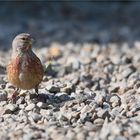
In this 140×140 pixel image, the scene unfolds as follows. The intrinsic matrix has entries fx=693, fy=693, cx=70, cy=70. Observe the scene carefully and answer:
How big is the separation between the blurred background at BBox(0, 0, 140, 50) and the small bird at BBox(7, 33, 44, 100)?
5.14 meters

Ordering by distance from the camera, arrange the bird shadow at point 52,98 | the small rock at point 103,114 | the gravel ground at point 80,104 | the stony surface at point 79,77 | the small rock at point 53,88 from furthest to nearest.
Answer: the small rock at point 53,88
the bird shadow at point 52,98
the small rock at point 103,114
the stony surface at point 79,77
the gravel ground at point 80,104

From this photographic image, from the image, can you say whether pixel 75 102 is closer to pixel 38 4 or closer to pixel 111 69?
pixel 111 69

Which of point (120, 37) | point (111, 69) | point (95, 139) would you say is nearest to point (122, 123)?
point (95, 139)

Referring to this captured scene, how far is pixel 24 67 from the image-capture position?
775 cm

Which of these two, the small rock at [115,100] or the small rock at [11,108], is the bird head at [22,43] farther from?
the small rock at [115,100]

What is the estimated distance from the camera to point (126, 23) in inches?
576

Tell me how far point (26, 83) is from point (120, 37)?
19.8 ft

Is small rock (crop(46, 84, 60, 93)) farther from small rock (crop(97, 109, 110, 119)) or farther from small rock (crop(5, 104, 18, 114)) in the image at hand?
small rock (crop(97, 109, 110, 119))

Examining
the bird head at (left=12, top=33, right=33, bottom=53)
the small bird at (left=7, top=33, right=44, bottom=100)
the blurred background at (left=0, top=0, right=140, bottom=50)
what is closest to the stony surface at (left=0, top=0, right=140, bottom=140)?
the blurred background at (left=0, top=0, right=140, bottom=50)

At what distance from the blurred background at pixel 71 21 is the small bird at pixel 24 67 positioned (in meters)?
5.14

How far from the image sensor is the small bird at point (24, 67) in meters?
7.77

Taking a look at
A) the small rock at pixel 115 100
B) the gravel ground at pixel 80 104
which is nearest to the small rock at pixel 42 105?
the gravel ground at pixel 80 104

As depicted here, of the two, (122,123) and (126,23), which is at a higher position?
(126,23)

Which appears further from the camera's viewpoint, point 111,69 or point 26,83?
point 111,69
